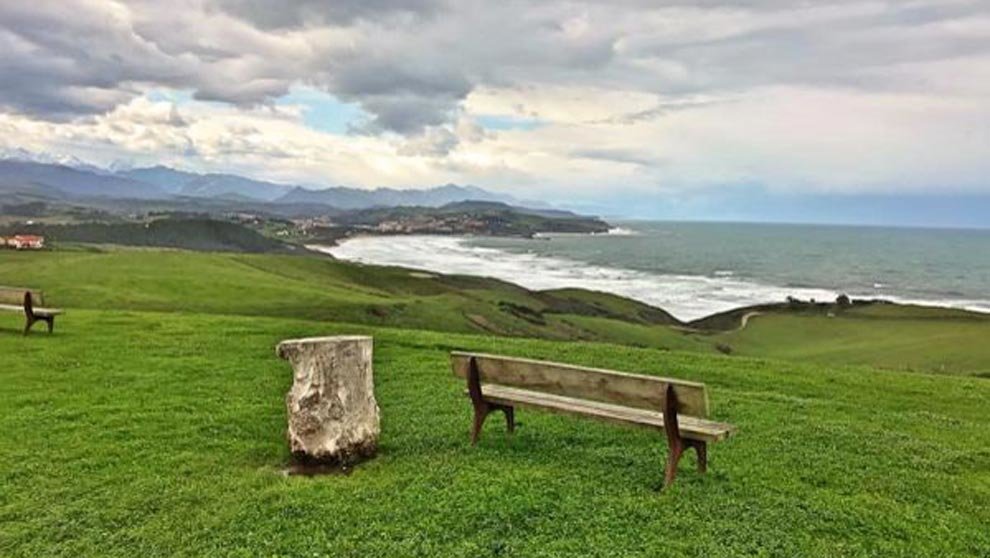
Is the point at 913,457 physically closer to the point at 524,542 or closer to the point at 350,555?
the point at 524,542

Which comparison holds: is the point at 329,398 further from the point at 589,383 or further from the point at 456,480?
the point at 589,383

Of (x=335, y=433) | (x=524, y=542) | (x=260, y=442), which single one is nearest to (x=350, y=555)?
(x=524, y=542)

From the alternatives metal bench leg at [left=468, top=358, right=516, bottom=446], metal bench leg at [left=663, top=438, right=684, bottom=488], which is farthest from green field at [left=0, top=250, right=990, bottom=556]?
metal bench leg at [left=468, top=358, right=516, bottom=446]

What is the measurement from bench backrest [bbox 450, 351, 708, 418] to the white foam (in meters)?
61.7

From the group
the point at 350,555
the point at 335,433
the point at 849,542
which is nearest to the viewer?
the point at 350,555

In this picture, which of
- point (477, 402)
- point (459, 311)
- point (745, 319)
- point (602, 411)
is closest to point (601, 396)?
point (602, 411)

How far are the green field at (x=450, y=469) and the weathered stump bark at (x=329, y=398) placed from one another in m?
0.38

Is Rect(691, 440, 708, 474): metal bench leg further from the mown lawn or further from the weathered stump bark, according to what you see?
the weathered stump bark

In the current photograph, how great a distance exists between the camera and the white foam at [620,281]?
83.8 metres

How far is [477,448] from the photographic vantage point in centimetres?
915

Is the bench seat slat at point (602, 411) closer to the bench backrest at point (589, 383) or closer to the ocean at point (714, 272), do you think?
the bench backrest at point (589, 383)

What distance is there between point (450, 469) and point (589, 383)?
5.70 feet

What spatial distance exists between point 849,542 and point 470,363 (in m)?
4.28

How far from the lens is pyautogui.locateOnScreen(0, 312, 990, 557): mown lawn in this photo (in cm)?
675
